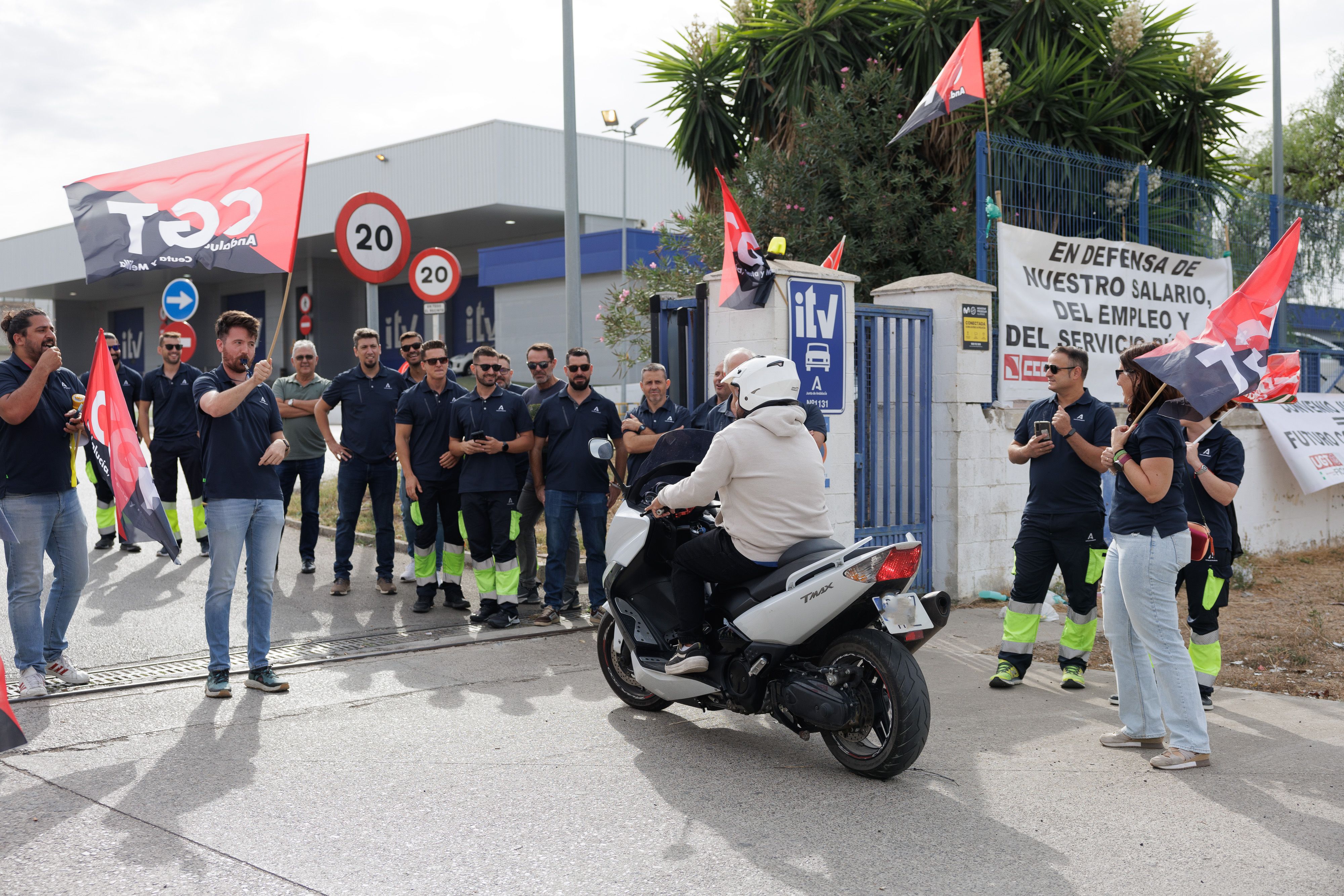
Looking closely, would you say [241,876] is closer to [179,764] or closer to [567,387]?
[179,764]

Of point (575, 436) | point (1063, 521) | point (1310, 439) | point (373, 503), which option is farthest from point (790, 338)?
point (1310, 439)

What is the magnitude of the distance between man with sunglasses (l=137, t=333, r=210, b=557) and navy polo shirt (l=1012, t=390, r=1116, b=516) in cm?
765

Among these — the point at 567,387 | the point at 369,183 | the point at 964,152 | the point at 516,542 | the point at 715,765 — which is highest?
the point at 369,183

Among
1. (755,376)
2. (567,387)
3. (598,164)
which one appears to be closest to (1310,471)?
(567,387)

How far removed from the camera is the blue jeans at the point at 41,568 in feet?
20.8

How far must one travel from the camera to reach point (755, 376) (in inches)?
207

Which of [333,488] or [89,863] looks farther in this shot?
[333,488]

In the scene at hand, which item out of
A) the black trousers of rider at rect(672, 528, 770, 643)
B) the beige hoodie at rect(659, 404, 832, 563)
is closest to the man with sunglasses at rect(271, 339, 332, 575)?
the black trousers of rider at rect(672, 528, 770, 643)

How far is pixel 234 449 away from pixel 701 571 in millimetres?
2829

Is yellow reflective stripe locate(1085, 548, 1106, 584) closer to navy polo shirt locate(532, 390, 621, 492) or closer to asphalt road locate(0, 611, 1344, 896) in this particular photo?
asphalt road locate(0, 611, 1344, 896)

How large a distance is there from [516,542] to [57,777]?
4.00m

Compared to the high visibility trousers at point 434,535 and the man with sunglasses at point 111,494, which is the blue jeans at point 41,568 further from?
the man with sunglasses at point 111,494

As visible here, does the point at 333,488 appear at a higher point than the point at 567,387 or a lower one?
lower

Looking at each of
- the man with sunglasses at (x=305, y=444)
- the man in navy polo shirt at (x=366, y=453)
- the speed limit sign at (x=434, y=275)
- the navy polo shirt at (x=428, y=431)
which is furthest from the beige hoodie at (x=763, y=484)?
the speed limit sign at (x=434, y=275)
